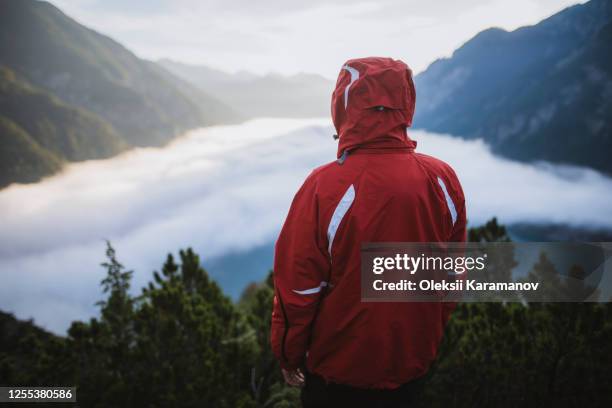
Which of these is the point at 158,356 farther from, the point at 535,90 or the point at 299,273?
the point at 535,90

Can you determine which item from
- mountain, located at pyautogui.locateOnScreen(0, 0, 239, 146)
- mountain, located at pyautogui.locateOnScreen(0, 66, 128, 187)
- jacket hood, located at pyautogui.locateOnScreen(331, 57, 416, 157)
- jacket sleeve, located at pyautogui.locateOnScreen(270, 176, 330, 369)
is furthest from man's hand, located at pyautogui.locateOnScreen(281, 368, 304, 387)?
mountain, located at pyautogui.locateOnScreen(0, 0, 239, 146)

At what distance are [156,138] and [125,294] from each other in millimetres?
203126

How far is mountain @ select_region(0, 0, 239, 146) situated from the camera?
152500mm

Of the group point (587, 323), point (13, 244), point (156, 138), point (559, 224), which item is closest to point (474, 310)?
point (587, 323)

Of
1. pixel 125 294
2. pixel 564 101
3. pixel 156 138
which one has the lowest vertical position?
pixel 125 294

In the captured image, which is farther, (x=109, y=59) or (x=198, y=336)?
(x=109, y=59)

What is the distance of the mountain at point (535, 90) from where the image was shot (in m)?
8.83

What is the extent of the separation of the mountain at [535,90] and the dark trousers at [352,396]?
575 cm

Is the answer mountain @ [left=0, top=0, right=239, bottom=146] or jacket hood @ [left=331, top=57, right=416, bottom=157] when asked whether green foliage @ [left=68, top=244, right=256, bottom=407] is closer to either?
jacket hood @ [left=331, top=57, right=416, bottom=157]

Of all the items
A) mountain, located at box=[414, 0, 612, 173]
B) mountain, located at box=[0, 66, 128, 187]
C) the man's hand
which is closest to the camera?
the man's hand

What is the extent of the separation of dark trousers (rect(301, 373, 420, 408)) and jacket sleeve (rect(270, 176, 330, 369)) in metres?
0.27

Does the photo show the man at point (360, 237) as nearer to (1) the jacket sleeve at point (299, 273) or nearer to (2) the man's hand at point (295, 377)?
(1) the jacket sleeve at point (299, 273)

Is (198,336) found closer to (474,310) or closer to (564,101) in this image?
(474,310)

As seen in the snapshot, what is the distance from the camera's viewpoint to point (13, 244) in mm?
169250
